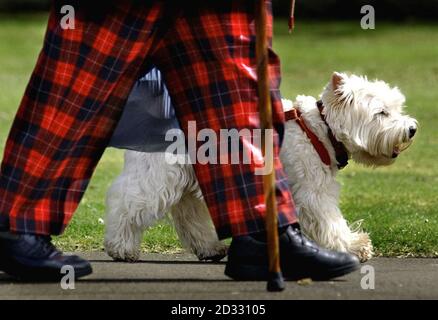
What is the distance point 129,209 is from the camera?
6.50 meters

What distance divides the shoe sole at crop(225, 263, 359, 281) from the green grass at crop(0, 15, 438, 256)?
45.8 inches

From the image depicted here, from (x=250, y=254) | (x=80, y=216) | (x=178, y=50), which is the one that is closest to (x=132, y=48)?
(x=178, y=50)

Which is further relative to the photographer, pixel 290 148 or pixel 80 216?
pixel 80 216

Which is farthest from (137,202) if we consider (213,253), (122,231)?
(213,253)

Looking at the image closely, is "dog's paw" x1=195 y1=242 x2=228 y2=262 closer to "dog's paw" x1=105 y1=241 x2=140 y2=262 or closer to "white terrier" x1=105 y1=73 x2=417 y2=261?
"white terrier" x1=105 y1=73 x2=417 y2=261

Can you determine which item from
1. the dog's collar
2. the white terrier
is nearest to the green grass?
the white terrier

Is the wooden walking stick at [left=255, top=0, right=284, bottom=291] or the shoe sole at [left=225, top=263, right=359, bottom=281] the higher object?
the wooden walking stick at [left=255, top=0, right=284, bottom=291]

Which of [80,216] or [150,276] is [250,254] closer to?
[150,276]

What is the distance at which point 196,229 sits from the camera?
6.73m

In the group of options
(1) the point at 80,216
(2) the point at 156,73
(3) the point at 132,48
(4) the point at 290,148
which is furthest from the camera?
(1) the point at 80,216

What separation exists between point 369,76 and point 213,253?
13356 millimetres

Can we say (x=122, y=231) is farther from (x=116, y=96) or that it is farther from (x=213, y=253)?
(x=116, y=96)

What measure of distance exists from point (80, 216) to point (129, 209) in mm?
1875

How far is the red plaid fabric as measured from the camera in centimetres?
568
